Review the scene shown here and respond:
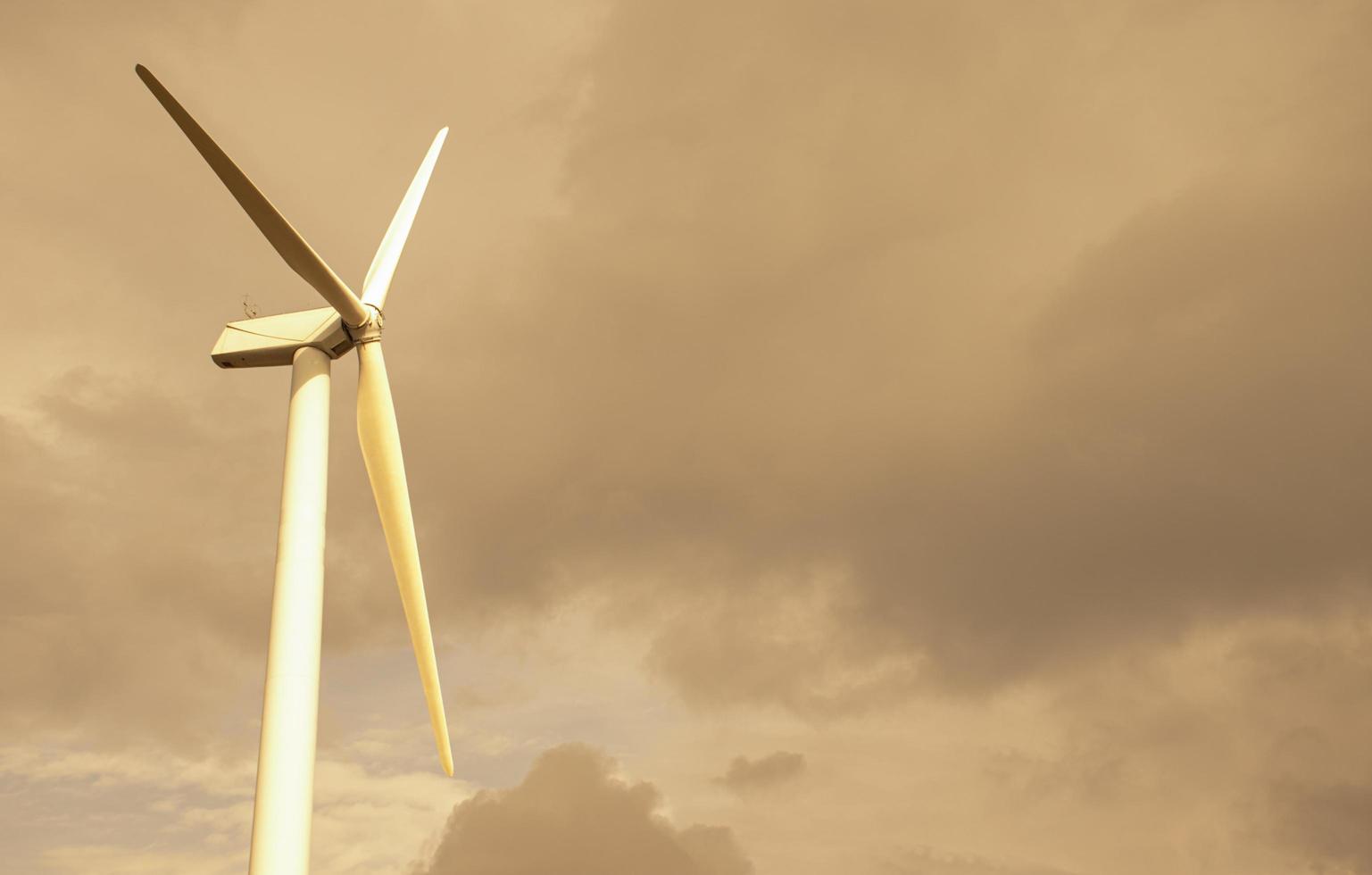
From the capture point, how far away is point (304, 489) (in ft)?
124

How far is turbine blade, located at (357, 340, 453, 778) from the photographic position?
134 ft

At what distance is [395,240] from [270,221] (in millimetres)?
10438

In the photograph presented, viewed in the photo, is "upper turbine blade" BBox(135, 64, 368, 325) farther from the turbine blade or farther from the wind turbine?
the turbine blade

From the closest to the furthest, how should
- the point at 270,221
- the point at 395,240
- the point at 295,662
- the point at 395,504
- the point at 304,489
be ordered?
the point at 295,662 → the point at 304,489 → the point at 270,221 → the point at 395,504 → the point at 395,240

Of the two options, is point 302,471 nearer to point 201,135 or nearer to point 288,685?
point 288,685

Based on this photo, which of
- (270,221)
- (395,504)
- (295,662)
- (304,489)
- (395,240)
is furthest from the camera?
(395,240)

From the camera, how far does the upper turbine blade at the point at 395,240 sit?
4556cm

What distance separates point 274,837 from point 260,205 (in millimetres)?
20127

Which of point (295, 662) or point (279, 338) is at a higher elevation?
point (279, 338)

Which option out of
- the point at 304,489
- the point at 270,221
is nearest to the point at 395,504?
the point at 304,489

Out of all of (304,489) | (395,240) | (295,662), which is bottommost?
(295,662)

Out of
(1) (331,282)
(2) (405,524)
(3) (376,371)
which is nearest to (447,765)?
(2) (405,524)

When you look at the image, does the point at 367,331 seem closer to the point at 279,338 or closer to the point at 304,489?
the point at 279,338

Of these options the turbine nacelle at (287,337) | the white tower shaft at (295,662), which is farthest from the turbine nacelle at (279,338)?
the white tower shaft at (295,662)
